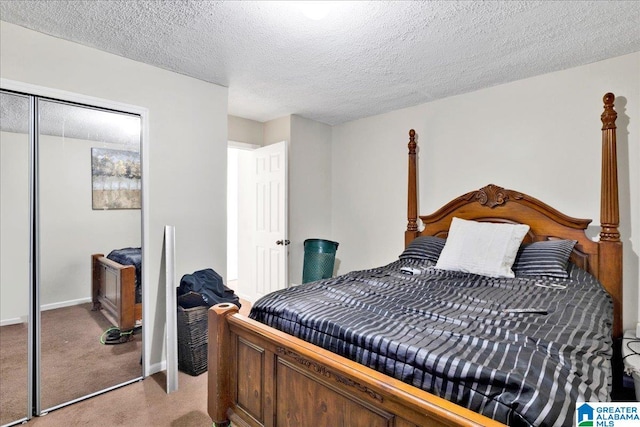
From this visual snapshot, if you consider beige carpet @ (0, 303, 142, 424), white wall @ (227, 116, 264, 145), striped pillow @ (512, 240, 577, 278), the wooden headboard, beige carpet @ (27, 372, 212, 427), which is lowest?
beige carpet @ (27, 372, 212, 427)

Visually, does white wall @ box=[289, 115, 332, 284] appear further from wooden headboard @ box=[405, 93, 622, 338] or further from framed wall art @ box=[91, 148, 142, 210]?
framed wall art @ box=[91, 148, 142, 210]

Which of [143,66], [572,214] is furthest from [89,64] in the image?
[572,214]

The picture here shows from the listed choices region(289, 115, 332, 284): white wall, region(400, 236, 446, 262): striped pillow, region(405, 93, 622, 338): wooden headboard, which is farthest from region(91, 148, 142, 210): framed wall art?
region(405, 93, 622, 338): wooden headboard

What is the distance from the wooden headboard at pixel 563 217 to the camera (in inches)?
89.5

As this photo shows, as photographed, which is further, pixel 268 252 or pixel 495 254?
pixel 268 252

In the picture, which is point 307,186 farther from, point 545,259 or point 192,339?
point 545,259

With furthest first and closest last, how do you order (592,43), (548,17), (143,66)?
(143,66) → (592,43) → (548,17)

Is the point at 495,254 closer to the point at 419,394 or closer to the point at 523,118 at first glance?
the point at 523,118

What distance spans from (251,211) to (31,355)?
2598 millimetres

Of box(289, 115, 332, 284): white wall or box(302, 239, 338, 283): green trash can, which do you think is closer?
box(302, 239, 338, 283): green trash can

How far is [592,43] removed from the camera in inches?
85.7

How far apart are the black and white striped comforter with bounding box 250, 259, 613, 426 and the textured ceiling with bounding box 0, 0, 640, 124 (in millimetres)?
1588

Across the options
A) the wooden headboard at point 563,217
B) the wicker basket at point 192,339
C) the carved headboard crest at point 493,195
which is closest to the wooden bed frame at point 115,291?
the wicker basket at point 192,339

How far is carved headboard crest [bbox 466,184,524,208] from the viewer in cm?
282
